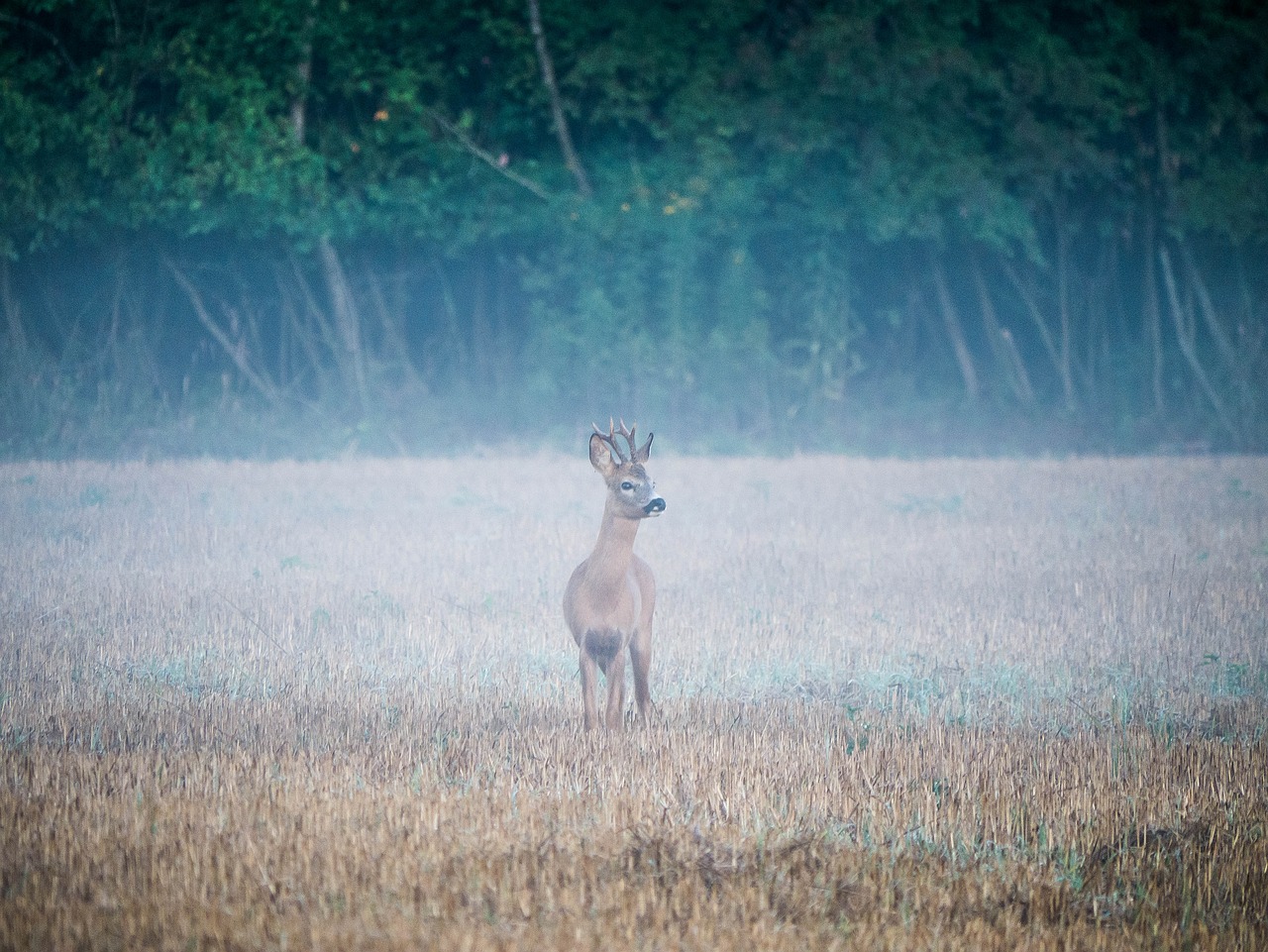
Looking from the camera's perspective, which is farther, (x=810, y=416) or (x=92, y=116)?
(x=810, y=416)

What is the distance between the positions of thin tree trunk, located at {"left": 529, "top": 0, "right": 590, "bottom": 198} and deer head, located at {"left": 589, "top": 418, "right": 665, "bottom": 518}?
21.0m

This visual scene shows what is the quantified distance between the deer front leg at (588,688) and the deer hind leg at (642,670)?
13.1 inches

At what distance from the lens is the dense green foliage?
83.3 ft

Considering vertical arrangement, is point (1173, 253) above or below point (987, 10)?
below

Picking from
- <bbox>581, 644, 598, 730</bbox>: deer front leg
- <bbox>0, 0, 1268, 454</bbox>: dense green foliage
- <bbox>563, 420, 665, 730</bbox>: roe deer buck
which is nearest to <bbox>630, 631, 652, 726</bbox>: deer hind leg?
<bbox>563, 420, 665, 730</bbox>: roe deer buck

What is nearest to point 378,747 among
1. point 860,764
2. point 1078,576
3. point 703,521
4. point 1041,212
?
point 860,764

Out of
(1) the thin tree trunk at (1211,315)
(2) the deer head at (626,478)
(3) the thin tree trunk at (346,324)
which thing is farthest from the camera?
(1) the thin tree trunk at (1211,315)

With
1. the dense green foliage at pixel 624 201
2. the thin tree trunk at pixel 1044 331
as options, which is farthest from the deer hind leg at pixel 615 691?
the thin tree trunk at pixel 1044 331

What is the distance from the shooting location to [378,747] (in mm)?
6828

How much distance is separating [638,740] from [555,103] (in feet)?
A: 72.5

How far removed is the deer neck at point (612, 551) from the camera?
Result: 7.38 meters

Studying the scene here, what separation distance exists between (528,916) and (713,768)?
1.92 m

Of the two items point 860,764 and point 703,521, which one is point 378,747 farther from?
point 703,521

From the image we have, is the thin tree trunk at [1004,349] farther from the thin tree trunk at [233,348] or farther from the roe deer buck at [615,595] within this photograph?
the roe deer buck at [615,595]
